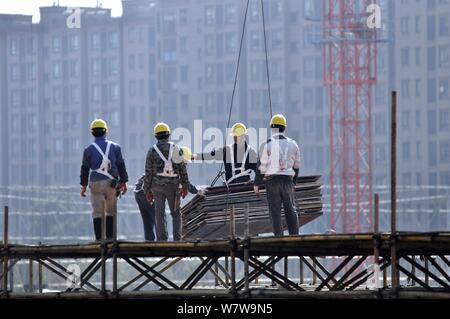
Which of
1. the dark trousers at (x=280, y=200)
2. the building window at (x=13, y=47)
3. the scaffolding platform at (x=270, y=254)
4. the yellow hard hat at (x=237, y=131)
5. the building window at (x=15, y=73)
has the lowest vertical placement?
the scaffolding platform at (x=270, y=254)

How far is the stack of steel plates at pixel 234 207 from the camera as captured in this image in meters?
27.0

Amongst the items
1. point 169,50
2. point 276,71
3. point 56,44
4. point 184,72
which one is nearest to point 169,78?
point 184,72

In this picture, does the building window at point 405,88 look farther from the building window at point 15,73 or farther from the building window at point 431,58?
the building window at point 15,73

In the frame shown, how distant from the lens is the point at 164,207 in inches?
1019

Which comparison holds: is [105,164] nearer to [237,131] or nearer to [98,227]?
[98,227]

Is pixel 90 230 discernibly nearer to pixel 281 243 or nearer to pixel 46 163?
pixel 46 163

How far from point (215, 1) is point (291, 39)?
7340 mm

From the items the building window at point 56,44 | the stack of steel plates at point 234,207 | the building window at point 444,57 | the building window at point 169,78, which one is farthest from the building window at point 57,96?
the stack of steel plates at point 234,207

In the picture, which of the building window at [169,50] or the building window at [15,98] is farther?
the building window at [15,98]

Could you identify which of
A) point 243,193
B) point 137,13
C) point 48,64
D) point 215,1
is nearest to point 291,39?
point 215,1

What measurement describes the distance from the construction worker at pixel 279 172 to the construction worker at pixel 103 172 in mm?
2099

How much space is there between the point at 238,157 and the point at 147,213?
2072 millimetres

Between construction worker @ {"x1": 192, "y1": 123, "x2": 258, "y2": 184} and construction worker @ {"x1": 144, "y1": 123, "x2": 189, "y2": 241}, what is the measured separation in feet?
3.20

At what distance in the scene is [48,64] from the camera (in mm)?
140500
